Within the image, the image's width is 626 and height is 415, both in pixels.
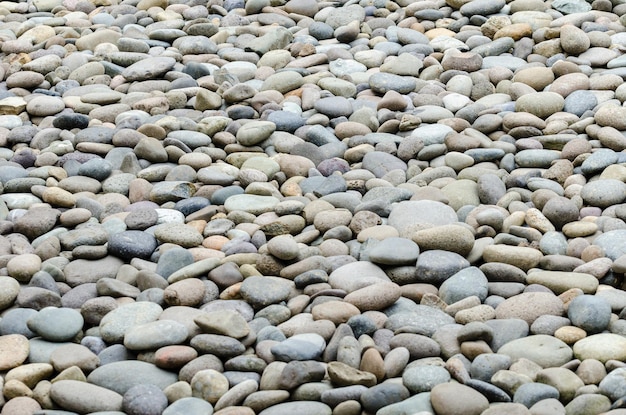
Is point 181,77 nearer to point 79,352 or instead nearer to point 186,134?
point 186,134

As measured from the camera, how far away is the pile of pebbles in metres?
2.51

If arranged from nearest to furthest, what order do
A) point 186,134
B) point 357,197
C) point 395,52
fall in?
point 357,197
point 186,134
point 395,52

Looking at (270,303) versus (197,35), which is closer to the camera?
(270,303)

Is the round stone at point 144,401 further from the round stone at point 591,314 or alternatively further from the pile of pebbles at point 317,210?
the round stone at point 591,314

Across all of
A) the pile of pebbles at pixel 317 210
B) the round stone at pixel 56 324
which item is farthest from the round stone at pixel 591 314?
the round stone at pixel 56 324

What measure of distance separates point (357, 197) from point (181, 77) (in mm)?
1642

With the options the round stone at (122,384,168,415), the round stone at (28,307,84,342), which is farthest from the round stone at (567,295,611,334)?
the round stone at (28,307,84,342)

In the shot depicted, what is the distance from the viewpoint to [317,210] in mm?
3436

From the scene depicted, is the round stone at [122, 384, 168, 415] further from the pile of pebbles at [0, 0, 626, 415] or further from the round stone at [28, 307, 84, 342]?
the round stone at [28, 307, 84, 342]

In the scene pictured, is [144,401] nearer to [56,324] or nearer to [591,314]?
[56,324]

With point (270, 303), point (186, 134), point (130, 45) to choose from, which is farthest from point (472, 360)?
point (130, 45)

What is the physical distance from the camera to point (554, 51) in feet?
15.2

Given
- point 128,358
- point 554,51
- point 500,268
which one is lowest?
point 128,358

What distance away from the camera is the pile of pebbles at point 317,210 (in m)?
2.51
